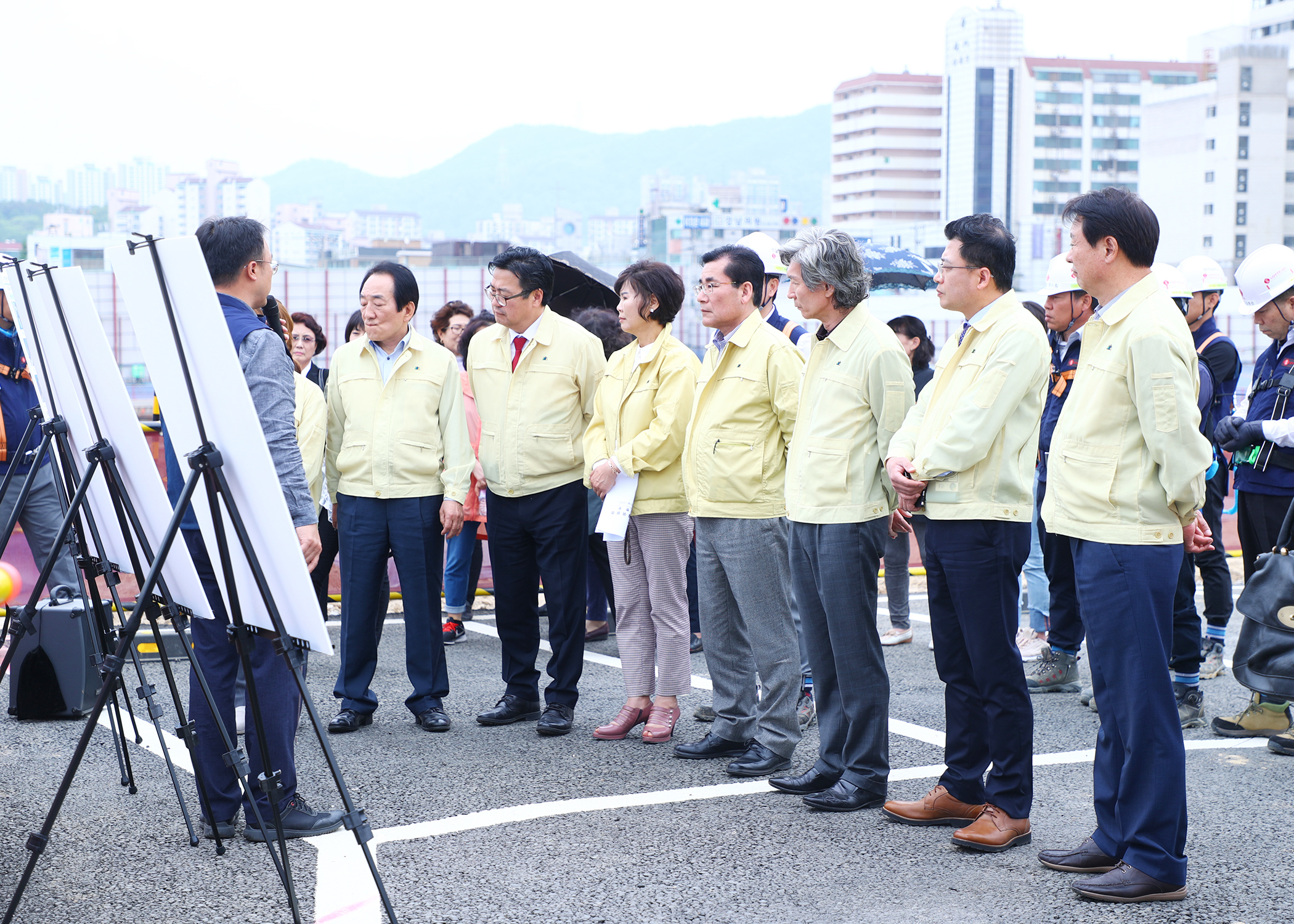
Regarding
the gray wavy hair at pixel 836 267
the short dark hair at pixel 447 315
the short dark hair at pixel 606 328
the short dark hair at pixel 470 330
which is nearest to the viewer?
the gray wavy hair at pixel 836 267

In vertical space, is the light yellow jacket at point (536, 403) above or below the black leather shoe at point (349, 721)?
above

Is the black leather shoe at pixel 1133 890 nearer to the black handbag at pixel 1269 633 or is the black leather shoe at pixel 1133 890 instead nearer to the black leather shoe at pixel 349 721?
the black handbag at pixel 1269 633

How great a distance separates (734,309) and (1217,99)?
Answer: 387 ft

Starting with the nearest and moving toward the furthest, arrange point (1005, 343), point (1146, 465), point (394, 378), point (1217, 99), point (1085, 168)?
point (1146, 465)
point (1005, 343)
point (394, 378)
point (1217, 99)
point (1085, 168)

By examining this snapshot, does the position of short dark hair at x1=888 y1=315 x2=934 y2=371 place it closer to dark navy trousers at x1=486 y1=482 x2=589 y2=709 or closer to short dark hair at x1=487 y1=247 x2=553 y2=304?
short dark hair at x1=487 y1=247 x2=553 y2=304

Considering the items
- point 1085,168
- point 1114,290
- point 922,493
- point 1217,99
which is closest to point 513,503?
point 922,493

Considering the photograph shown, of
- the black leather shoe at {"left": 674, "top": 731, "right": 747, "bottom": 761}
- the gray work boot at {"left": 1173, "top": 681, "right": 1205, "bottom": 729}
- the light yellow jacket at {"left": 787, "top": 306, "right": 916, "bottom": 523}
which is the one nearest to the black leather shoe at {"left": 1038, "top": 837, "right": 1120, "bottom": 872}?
the light yellow jacket at {"left": 787, "top": 306, "right": 916, "bottom": 523}

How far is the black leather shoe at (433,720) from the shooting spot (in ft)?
17.5

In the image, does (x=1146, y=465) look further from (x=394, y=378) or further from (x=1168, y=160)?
(x=1168, y=160)

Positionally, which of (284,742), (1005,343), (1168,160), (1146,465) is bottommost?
(284,742)

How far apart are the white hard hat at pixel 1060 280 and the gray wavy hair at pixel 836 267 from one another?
5.43 ft

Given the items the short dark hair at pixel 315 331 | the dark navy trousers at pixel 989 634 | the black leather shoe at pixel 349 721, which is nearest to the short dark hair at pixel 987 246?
A: the dark navy trousers at pixel 989 634

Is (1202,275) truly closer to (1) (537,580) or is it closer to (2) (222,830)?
(1) (537,580)

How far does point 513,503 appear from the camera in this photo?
548 centimetres
